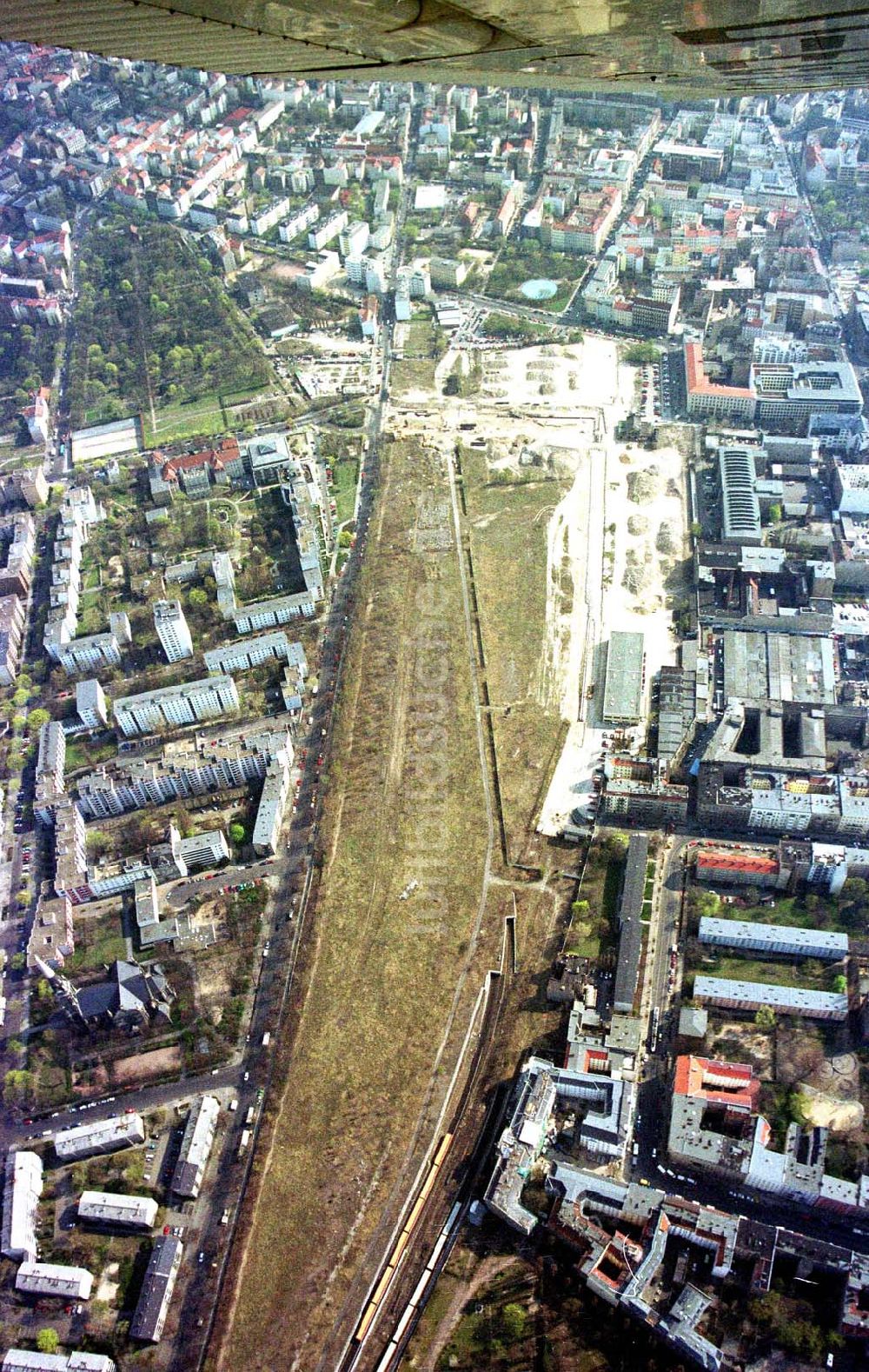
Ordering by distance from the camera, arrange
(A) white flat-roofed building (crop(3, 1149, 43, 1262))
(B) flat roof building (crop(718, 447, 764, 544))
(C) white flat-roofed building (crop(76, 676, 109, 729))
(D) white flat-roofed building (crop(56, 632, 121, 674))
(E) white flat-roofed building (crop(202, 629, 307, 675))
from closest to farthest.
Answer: (A) white flat-roofed building (crop(3, 1149, 43, 1262)), (C) white flat-roofed building (crop(76, 676, 109, 729)), (E) white flat-roofed building (crop(202, 629, 307, 675)), (D) white flat-roofed building (crop(56, 632, 121, 674)), (B) flat roof building (crop(718, 447, 764, 544))

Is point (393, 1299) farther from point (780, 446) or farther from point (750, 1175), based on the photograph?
point (780, 446)

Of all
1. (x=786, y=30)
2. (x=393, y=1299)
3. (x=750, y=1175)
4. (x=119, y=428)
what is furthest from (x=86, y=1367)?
(x=119, y=428)

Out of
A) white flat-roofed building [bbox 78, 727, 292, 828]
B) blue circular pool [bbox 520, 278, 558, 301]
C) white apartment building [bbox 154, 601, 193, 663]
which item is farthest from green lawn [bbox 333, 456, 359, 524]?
blue circular pool [bbox 520, 278, 558, 301]

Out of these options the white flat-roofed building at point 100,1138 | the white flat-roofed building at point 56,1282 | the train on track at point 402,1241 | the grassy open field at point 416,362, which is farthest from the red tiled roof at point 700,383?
the white flat-roofed building at point 56,1282

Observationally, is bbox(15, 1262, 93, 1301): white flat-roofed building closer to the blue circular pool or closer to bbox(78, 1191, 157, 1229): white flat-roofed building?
bbox(78, 1191, 157, 1229): white flat-roofed building

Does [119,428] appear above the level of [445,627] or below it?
above

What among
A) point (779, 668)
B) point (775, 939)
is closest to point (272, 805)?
point (775, 939)
